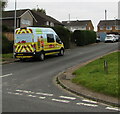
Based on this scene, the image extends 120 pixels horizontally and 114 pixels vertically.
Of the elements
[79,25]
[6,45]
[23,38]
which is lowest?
[6,45]

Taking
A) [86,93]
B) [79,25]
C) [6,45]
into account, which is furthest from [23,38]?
[79,25]

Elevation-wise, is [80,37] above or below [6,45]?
above

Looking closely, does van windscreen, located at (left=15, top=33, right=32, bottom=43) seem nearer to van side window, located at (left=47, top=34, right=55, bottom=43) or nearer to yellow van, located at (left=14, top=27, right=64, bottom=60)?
yellow van, located at (left=14, top=27, right=64, bottom=60)

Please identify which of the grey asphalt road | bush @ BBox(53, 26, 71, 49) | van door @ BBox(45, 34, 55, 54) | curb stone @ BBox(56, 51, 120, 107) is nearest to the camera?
the grey asphalt road

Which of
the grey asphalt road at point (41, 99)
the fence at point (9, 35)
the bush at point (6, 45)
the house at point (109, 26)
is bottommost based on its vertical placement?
the grey asphalt road at point (41, 99)

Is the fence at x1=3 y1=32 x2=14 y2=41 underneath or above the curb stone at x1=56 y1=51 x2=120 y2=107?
above

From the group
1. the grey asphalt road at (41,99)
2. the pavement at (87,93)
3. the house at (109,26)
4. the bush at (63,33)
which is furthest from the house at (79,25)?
the grey asphalt road at (41,99)

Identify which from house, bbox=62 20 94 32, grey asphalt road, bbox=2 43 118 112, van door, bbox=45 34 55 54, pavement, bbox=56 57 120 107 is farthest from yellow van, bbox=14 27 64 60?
house, bbox=62 20 94 32

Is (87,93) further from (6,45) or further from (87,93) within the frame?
(6,45)

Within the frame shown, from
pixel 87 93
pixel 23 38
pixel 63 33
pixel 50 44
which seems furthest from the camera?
pixel 63 33

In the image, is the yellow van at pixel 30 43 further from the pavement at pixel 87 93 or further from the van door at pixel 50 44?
the pavement at pixel 87 93

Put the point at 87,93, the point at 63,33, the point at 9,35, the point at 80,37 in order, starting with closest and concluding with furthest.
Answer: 1. the point at 87,93
2. the point at 9,35
3. the point at 63,33
4. the point at 80,37

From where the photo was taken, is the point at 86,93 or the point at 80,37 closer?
the point at 86,93

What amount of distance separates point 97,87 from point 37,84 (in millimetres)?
2584
